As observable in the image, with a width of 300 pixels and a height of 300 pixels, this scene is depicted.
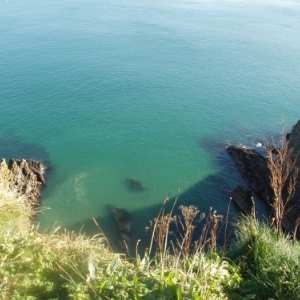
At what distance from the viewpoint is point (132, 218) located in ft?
90.1

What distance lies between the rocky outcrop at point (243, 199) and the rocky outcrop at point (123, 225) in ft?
29.9

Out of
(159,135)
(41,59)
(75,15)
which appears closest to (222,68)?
(159,135)

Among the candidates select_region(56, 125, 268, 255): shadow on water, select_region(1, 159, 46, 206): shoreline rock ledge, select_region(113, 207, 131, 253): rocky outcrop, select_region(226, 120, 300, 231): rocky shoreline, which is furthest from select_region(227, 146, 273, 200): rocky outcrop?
select_region(1, 159, 46, 206): shoreline rock ledge

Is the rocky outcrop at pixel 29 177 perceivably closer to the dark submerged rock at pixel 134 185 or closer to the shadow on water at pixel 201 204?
the shadow on water at pixel 201 204

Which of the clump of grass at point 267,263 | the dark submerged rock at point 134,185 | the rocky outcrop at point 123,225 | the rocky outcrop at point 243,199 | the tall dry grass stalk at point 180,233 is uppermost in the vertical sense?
the tall dry grass stalk at point 180,233

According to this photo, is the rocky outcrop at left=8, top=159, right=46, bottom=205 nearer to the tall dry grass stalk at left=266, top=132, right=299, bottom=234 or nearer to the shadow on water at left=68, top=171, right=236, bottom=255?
the shadow on water at left=68, top=171, right=236, bottom=255

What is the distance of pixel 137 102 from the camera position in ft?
162

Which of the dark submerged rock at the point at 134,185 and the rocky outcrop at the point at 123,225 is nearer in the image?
the rocky outcrop at the point at 123,225

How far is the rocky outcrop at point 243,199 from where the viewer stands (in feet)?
92.6

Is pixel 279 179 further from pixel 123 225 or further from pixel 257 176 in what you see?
pixel 257 176

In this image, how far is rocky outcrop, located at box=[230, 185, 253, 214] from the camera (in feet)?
92.6

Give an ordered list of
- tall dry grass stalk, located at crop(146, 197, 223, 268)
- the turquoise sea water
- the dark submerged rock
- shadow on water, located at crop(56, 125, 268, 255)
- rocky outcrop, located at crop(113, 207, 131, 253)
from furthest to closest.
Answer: the turquoise sea water
the dark submerged rock
shadow on water, located at crop(56, 125, 268, 255)
rocky outcrop, located at crop(113, 207, 131, 253)
tall dry grass stalk, located at crop(146, 197, 223, 268)

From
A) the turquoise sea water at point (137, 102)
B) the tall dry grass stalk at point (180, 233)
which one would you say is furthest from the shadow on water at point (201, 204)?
the tall dry grass stalk at point (180, 233)

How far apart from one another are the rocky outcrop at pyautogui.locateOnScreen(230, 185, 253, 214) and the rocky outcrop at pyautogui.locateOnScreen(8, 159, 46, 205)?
53.7 ft
